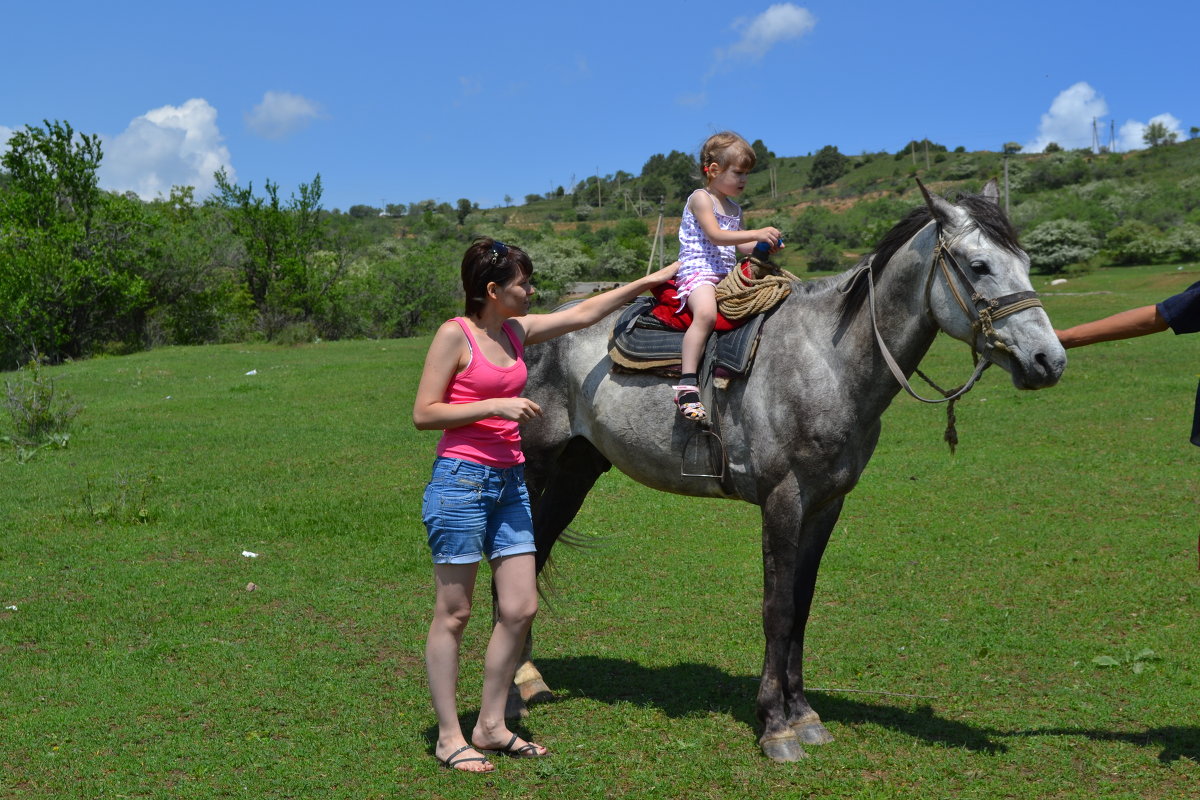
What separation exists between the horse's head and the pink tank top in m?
1.93

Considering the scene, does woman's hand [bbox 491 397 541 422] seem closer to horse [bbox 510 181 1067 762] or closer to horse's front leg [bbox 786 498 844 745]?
horse [bbox 510 181 1067 762]

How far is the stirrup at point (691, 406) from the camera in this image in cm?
459

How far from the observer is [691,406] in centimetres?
460

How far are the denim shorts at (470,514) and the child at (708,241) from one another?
37.4 inches

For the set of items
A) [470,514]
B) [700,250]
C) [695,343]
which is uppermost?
[700,250]

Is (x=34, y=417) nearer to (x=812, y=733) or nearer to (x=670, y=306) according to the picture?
(x=670, y=306)

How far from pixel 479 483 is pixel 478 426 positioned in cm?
→ 25

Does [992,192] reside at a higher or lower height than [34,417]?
higher

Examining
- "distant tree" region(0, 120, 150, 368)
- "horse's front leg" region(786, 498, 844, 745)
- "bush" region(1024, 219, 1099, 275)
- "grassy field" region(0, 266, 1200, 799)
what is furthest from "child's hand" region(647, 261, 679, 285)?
"bush" region(1024, 219, 1099, 275)

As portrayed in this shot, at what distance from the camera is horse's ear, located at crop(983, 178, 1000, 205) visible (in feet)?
14.1

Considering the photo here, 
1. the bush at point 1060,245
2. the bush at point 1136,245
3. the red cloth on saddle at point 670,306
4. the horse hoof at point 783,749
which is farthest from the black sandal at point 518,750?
the bush at point 1136,245

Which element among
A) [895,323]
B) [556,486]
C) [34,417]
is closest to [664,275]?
[895,323]

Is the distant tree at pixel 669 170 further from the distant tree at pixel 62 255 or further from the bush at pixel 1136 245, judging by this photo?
the distant tree at pixel 62 255

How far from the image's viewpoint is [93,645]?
20.1 feet
